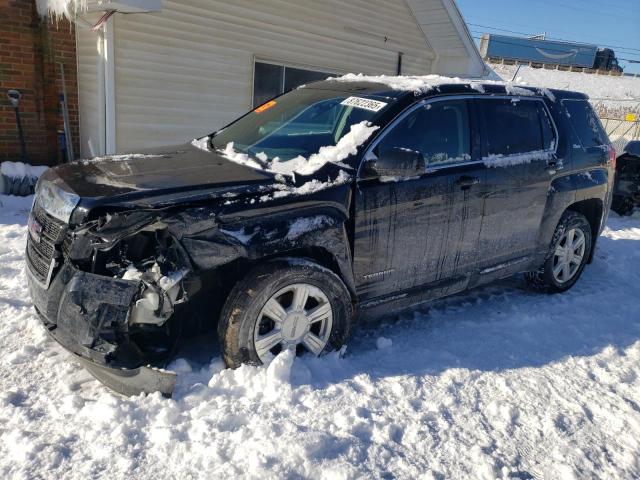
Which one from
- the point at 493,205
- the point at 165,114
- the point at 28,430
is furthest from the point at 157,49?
the point at 28,430

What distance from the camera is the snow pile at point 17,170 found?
6879 millimetres

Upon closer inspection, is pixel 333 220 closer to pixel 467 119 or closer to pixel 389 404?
pixel 389 404

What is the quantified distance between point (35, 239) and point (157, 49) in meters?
5.17

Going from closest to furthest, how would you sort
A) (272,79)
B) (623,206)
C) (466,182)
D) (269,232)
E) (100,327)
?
(100,327), (269,232), (466,182), (272,79), (623,206)

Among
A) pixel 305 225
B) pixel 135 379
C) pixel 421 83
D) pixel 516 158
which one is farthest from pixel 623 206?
pixel 135 379

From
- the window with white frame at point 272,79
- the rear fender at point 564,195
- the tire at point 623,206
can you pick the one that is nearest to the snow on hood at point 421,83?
the rear fender at point 564,195

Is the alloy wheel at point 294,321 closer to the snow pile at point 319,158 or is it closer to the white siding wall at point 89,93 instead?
the snow pile at point 319,158

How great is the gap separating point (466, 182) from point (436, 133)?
16.5 inches

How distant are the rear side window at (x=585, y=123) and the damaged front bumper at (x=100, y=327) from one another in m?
4.22

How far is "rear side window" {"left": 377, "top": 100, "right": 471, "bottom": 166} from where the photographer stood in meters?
3.61

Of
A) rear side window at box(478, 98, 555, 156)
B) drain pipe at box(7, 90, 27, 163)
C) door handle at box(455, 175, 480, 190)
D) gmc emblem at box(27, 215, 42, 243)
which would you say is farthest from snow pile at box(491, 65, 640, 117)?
gmc emblem at box(27, 215, 42, 243)

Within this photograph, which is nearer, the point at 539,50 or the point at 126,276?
the point at 126,276

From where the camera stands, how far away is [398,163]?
3295 millimetres

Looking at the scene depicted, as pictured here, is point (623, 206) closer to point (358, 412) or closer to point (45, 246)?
point (358, 412)
